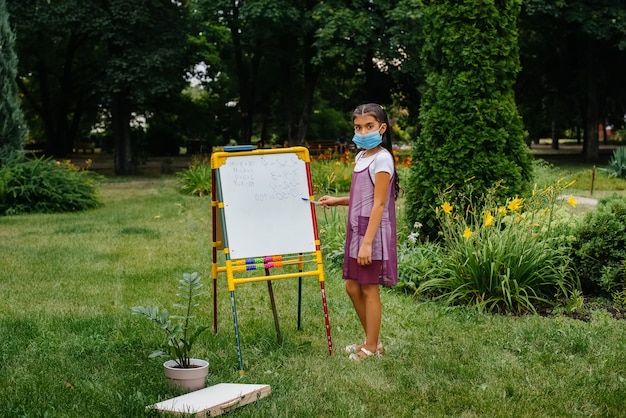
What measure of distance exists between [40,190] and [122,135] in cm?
1178

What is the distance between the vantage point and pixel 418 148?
28.9 ft

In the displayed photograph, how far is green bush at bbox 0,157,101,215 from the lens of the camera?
14383 millimetres

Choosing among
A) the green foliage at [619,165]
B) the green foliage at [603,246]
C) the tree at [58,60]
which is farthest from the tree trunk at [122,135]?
the green foliage at [603,246]

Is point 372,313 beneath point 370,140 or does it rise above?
beneath

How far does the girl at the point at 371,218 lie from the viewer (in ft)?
16.3

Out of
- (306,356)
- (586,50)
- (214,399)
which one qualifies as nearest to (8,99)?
(306,356)

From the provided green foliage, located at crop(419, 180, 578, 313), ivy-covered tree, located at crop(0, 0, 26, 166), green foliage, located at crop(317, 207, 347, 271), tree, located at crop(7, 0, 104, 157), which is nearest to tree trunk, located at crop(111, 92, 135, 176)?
tree, located at crop(7, 0, 104, 157)

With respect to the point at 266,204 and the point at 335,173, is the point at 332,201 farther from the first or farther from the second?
the point at 335,173

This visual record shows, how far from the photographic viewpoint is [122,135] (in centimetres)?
2600

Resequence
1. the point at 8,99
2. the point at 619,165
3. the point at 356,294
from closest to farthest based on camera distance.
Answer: the point at 356,294, the point at 8,99, the point at 619,165

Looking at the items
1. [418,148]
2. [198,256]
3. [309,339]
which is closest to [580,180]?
[418,148]

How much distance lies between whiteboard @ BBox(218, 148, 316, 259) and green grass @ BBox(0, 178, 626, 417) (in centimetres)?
77

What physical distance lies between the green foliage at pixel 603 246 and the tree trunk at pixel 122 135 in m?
21.0

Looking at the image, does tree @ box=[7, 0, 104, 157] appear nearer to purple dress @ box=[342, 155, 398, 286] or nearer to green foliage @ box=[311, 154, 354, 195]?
green foliage @ box=[311, 154, 354, 195]
